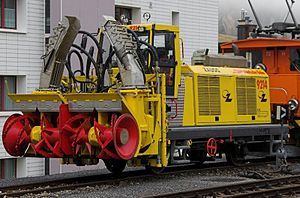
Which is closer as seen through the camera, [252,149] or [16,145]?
[16,145]

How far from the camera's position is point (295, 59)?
60.5ft

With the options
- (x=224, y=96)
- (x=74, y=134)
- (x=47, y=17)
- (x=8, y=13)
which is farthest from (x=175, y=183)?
(x=47, y=17)

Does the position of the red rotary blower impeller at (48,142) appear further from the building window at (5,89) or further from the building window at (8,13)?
the building window at (8,13)

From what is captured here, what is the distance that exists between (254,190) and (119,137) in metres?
2.68

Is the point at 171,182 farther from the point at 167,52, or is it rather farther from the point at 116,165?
the point at 167,52

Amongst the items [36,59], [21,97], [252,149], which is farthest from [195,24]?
[21,97]

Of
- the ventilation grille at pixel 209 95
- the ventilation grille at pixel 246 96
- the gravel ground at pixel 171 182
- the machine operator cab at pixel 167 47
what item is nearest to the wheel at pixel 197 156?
the gravel ground at pixel 171 182

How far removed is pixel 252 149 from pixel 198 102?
252 cm

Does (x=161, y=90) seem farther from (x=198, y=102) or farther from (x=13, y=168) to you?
(x=13, y=168)

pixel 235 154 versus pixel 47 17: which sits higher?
pixel 47 17

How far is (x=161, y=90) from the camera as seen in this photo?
13703 millimetres

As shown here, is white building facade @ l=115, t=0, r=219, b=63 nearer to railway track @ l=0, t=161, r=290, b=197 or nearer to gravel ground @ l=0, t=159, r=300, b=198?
railway track @ l=0, t=161, r=290, b=197

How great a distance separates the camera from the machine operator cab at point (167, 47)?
1462 cm

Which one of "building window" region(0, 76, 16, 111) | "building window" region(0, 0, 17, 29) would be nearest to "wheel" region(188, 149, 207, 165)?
"building window" region(0, 76, 16, 111)
